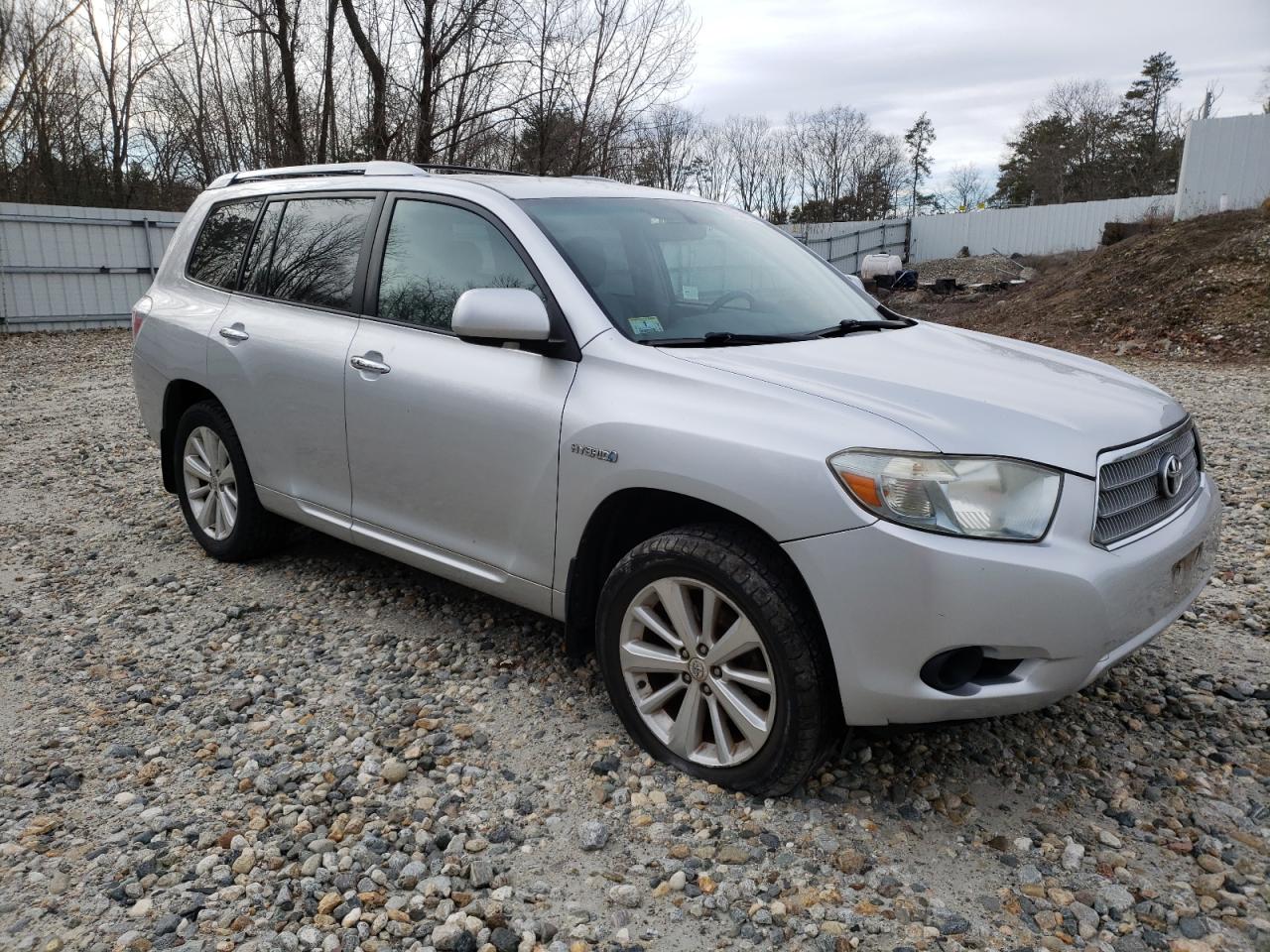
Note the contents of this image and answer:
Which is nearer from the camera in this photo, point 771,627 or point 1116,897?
point 1116,897

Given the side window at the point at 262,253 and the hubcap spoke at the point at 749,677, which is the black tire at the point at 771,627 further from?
the side window at the point at 262,253

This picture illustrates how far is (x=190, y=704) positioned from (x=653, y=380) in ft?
6.83

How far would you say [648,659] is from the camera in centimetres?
298

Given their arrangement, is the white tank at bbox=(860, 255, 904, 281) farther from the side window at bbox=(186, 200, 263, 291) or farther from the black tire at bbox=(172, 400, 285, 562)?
the black tire at bbox=(172, 400, 285, 562)

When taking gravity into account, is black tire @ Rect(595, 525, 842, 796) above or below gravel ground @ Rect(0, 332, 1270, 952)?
above

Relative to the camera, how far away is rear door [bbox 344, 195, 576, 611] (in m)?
3.24

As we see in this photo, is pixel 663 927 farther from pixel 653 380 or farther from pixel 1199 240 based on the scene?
pixel 1199 240

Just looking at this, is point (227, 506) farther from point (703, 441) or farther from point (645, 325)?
point (703, 441)

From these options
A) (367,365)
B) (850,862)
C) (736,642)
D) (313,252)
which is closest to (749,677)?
(736,642)

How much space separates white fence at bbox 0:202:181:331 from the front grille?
1798 cm

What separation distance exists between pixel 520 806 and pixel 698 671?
25.9 inches

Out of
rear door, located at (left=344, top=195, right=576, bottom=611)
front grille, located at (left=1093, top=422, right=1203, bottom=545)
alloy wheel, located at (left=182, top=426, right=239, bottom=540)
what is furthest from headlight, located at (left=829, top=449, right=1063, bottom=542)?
alloy wheel, located at (left=182, top=426, right=239, bottom=540)

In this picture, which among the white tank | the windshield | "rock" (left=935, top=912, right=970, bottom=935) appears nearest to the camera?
"rock" (left=935, top=912, right=970, bottom=935)

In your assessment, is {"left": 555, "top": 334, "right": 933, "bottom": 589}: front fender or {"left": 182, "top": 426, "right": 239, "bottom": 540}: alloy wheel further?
{"left": 182, "top": 426, "right": 239, "bottom": 540}: alloy wheel
